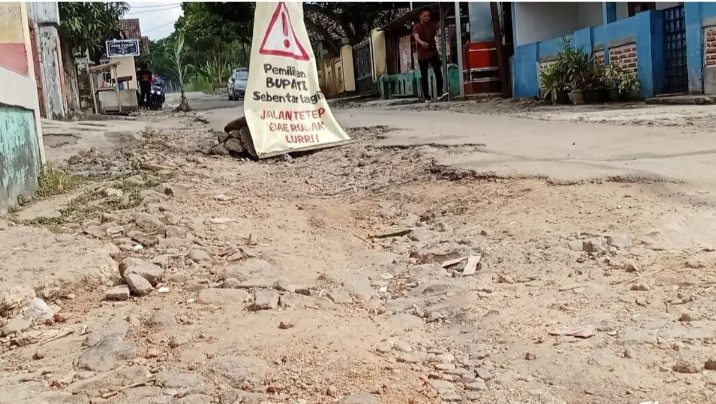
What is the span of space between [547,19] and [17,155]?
42.1 feet

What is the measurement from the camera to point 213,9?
2592 centimetres

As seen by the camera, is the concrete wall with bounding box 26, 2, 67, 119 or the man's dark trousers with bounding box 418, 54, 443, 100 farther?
the man's dark trousers with bounding box 418, 54, 443, 100

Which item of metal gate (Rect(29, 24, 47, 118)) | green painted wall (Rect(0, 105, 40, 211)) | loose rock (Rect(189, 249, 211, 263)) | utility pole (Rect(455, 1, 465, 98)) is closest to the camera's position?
loose rock (Rect(189, 249, 211, 263))

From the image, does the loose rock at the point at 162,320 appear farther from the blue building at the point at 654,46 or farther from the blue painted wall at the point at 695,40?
the blue painted wall at the point at 695,40

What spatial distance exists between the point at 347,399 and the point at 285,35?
541cm

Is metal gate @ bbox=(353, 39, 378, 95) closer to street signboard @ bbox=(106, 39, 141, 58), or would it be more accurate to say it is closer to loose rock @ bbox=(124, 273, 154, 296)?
street signboard @ bbox=(106, 39, 141, 58)

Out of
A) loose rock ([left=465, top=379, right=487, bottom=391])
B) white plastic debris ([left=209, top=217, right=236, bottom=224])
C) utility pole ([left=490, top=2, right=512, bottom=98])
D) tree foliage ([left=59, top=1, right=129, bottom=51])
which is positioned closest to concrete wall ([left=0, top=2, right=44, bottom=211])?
white plastic debris ([left=209, top=217, right=236, bottom=224])

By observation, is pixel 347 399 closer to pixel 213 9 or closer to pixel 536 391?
pixel 536 391

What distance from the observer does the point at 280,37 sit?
687 centimetres

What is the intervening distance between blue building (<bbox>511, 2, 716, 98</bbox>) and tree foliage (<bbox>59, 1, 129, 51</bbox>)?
1025cm

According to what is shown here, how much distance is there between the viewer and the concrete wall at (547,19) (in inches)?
596

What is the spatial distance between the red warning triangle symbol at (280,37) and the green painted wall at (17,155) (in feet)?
7.39

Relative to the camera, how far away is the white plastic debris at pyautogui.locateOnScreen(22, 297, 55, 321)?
2.78 meters

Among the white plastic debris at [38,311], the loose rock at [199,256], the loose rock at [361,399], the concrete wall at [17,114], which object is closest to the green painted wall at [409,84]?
the concrete wall at [17,114]
